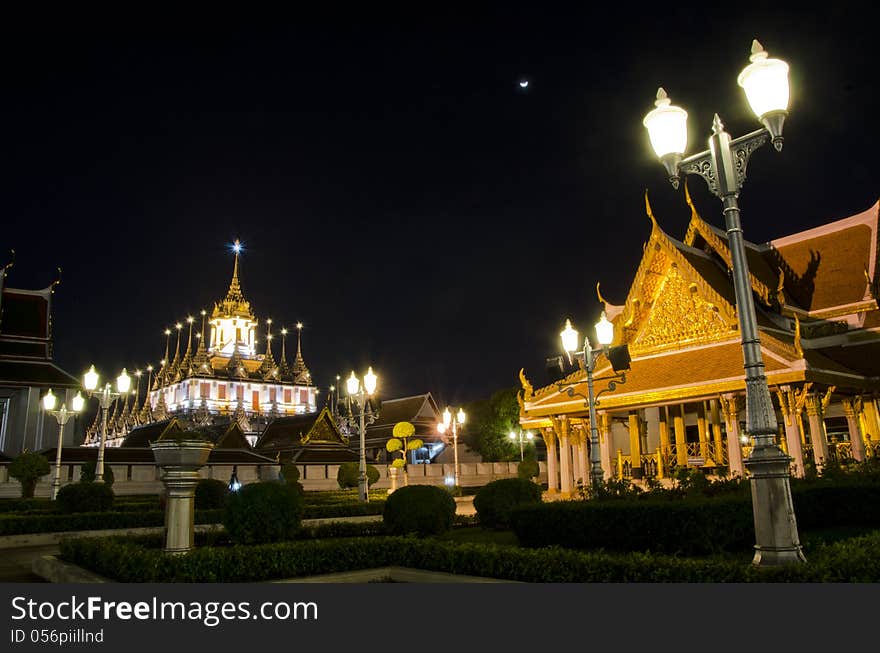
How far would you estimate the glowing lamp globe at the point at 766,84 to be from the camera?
23.6 ft

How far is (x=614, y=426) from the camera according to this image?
2920 centimetres

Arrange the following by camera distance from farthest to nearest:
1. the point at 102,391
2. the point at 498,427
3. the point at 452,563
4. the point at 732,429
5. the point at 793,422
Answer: the point at 498,427 < the point at 102,391 < the point at 732,429 < the point at 793,422 < the point at 452,563

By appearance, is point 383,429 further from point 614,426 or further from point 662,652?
point 662,652

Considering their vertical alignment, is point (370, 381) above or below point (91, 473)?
above

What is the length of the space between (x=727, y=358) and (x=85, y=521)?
→ 59.8ft

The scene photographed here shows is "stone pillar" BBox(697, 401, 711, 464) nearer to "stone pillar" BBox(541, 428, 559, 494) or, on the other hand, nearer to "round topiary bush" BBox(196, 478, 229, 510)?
"stone pillar" BBox(541, 428, 559, 494)

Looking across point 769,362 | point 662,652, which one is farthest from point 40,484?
point 662,652

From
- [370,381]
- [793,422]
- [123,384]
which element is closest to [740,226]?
[793,422]

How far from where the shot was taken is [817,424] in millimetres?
17969

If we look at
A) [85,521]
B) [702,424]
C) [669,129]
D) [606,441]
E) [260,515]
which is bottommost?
[85,521]

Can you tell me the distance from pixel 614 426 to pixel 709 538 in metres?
20.5

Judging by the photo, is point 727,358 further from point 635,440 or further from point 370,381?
point 370,381

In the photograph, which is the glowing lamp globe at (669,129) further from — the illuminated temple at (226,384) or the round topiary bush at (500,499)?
the illuminated temple at (226,384)

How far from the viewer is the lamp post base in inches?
255
